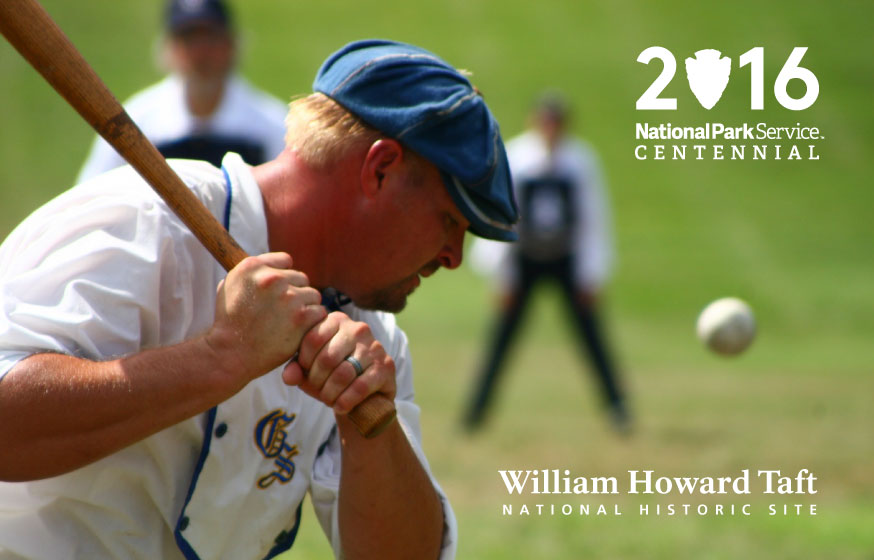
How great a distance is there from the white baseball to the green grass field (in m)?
0.99

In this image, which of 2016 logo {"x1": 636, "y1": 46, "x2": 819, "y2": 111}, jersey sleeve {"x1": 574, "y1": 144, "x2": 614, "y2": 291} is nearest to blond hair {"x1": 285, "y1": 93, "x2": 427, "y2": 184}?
2016 logo {"x1": 636, "y1": 46, "x2": 819, "y2": 111}

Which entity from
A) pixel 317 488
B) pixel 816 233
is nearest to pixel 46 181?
pixel 816 233

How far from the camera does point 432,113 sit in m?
2.47

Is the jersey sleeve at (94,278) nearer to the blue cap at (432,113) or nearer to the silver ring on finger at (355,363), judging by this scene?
the silver ring on finger at (355,363)

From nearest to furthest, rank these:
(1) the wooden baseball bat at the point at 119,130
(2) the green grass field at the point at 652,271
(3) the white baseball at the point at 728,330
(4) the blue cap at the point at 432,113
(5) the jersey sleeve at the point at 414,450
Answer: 1. (1) the wooden baseball bat at the point at 119,130
2. (4) the blue cap at the point at 432,113
3. (5) the jersey sleeve at the point at 414,450
4. (3) the white baseball at the point at 728,330
5. (2) the green grass field at the point at 652,271

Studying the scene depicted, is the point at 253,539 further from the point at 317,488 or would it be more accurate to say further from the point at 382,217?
the point at 382,217

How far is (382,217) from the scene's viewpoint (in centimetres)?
255

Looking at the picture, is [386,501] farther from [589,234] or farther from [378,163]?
[589,234]

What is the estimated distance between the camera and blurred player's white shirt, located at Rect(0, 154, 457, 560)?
2174 mm

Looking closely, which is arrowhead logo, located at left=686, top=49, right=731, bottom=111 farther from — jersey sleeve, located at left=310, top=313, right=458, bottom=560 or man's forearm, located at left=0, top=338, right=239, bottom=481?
man's forearm, located at left=0, top=338, right=239, bottom=481

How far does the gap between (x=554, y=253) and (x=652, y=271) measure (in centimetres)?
1124

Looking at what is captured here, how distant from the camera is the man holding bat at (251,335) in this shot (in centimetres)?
211

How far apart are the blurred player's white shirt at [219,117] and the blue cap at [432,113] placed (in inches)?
123

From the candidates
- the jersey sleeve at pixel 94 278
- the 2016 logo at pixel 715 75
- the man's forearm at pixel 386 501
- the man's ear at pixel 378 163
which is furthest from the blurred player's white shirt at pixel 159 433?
the 2016 logo at pixel 715 75
